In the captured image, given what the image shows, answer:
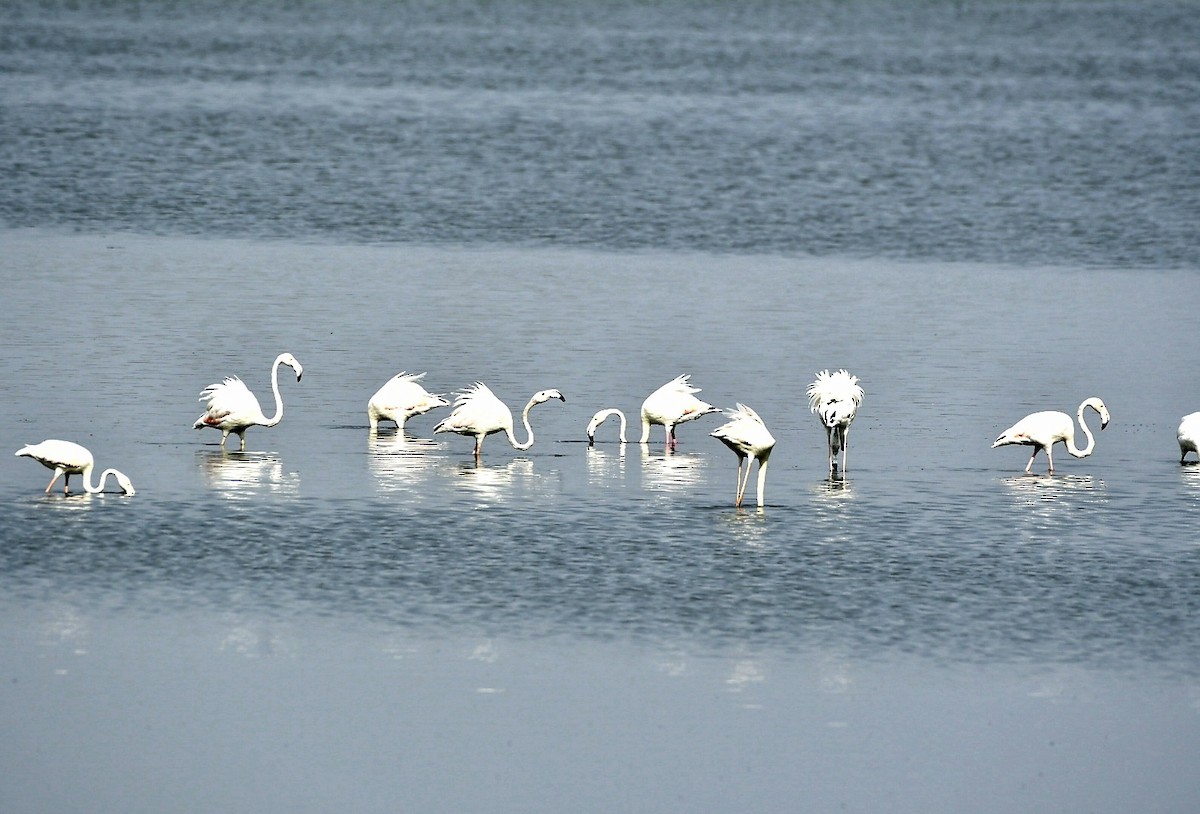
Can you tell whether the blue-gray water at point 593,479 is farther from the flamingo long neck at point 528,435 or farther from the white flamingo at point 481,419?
the white flamingo at point 481,419

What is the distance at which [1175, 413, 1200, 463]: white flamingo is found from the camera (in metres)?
20.2

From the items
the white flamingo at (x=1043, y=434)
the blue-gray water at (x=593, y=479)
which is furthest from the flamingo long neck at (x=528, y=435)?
the white flamingo at (x=1043, y=434)

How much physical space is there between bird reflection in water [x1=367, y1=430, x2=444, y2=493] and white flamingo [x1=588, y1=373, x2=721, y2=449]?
5.63 feet

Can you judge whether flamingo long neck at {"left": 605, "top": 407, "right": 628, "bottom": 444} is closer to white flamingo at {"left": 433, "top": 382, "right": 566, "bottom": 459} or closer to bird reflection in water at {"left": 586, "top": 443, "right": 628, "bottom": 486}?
bird reflection in water at {"left": 586, "top": 443, "right": 628, "bottom": 486}

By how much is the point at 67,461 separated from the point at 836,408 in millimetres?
6988

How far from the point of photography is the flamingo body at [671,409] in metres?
21.1

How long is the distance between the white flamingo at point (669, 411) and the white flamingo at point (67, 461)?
515 cm

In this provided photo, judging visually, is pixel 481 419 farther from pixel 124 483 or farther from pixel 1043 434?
pixel 1043 434

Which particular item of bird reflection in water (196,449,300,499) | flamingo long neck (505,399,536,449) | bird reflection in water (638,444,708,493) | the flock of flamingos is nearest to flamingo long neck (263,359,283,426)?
the flock of flamingos

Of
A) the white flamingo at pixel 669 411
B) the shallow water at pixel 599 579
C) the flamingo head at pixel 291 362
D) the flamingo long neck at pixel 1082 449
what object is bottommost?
the shallow water at pixel 599 579

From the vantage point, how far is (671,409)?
21.1m

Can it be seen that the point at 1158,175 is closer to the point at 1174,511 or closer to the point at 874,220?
the point at 874,220

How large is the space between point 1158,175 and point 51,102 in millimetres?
27430

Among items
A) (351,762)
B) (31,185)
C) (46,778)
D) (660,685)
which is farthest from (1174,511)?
(31,185)
